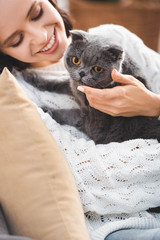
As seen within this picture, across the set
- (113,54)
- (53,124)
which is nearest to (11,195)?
(53,124)

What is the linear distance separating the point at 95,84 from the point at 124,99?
5.4 inches

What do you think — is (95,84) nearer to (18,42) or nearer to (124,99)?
(124,99)

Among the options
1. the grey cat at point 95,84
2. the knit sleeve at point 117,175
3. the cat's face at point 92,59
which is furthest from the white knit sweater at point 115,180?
the cat's face at point 92,59

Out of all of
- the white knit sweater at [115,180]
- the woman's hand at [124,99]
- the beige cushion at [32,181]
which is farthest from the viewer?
the woman's hand at [124,99]

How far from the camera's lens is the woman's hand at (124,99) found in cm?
95

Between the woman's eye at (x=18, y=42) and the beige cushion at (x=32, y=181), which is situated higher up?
the woman's eye at (x=18, y=42)

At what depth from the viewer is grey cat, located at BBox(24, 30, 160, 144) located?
93 cm

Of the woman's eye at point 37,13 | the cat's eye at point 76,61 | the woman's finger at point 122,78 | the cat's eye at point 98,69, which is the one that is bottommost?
the woman's finger at point 122,78

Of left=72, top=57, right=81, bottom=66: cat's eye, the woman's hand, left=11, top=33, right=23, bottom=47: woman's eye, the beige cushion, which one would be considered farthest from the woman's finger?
left=11, top=33, right=23, bottom=47: woman's eye

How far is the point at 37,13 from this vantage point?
1033 mm

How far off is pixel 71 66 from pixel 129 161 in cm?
45

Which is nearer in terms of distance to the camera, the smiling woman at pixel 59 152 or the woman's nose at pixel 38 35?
the smiling woman at pixel 59 152

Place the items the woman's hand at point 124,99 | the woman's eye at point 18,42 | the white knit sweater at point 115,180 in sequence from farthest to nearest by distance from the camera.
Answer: the woman's eye at point 18,42 → the woman's hand at point 124,99 → the white knit sweater at point 115,180

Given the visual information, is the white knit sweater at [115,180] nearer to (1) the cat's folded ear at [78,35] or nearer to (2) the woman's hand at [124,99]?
(2) the woman's hand at [124,99]
